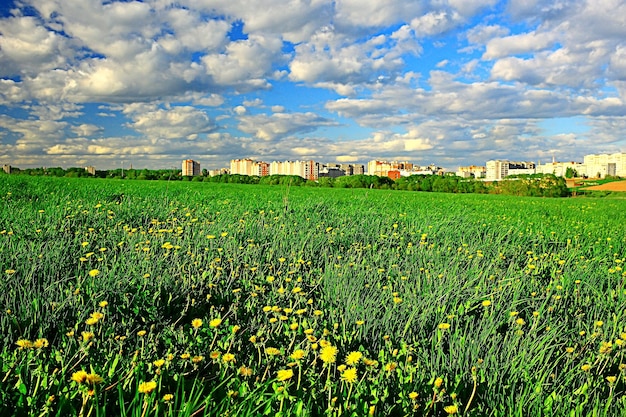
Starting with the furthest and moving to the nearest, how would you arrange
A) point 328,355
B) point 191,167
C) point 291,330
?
1. point 191,167
2. point 291,330
3. point 328,355

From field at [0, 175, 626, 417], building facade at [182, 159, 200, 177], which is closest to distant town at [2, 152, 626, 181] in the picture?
building facade at [182, 159, 200, 177]

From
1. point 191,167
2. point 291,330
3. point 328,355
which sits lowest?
point 291,330

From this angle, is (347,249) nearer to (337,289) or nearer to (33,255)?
(337,289)

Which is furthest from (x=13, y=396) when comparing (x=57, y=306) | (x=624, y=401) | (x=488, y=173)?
(x=488, y=173)

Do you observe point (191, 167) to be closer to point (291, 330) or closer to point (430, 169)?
point (291, 330)

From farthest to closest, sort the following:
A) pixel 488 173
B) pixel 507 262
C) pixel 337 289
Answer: pixel 488 173 < pixel 507 262 < pixel 337 289

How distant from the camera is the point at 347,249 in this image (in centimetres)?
536

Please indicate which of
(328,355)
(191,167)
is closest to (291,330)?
(328,355)

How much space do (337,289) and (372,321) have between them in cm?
58

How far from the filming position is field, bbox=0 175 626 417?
6.52ft

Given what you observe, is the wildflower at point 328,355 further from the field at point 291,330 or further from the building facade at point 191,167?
the building facade at point 191,167

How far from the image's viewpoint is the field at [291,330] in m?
1.99

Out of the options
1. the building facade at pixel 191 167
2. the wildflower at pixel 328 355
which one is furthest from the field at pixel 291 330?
the building facade at pixel 191 167

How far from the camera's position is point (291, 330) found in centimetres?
287
